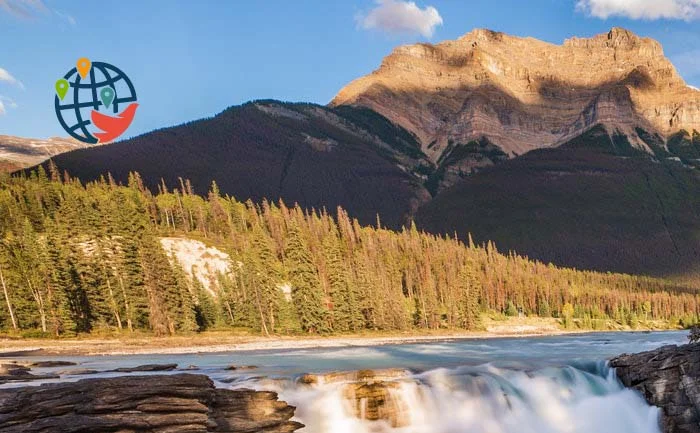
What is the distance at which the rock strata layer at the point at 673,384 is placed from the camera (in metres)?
32.5

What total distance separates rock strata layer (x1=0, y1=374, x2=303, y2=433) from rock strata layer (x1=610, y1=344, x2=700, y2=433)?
2282cm

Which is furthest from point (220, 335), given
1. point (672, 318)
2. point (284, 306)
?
point (672, 318)

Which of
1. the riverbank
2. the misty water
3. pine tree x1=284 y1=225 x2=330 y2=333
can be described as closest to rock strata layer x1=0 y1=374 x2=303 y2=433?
the misty water

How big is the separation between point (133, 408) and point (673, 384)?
30536mm

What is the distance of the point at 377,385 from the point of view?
110 feet

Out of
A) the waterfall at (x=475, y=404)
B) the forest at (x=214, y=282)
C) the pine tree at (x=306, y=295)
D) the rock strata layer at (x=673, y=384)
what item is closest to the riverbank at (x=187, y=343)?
the pine tree at (x=306, y=295)

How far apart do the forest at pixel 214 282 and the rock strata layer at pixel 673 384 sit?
57858mm

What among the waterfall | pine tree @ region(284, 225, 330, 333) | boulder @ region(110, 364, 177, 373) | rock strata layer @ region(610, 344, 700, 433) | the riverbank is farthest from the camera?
pine tree @ region(284, 225, 330, 333)

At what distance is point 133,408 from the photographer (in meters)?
25.3

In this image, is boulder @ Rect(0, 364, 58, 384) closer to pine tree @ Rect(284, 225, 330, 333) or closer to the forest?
the forest

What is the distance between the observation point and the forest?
257ft

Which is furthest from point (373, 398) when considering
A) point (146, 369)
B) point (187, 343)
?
point (187, 343)

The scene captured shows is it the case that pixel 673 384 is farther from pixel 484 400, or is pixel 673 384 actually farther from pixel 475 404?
pixel 475 404

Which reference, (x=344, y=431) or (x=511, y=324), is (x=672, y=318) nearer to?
(x=511, y=324)
